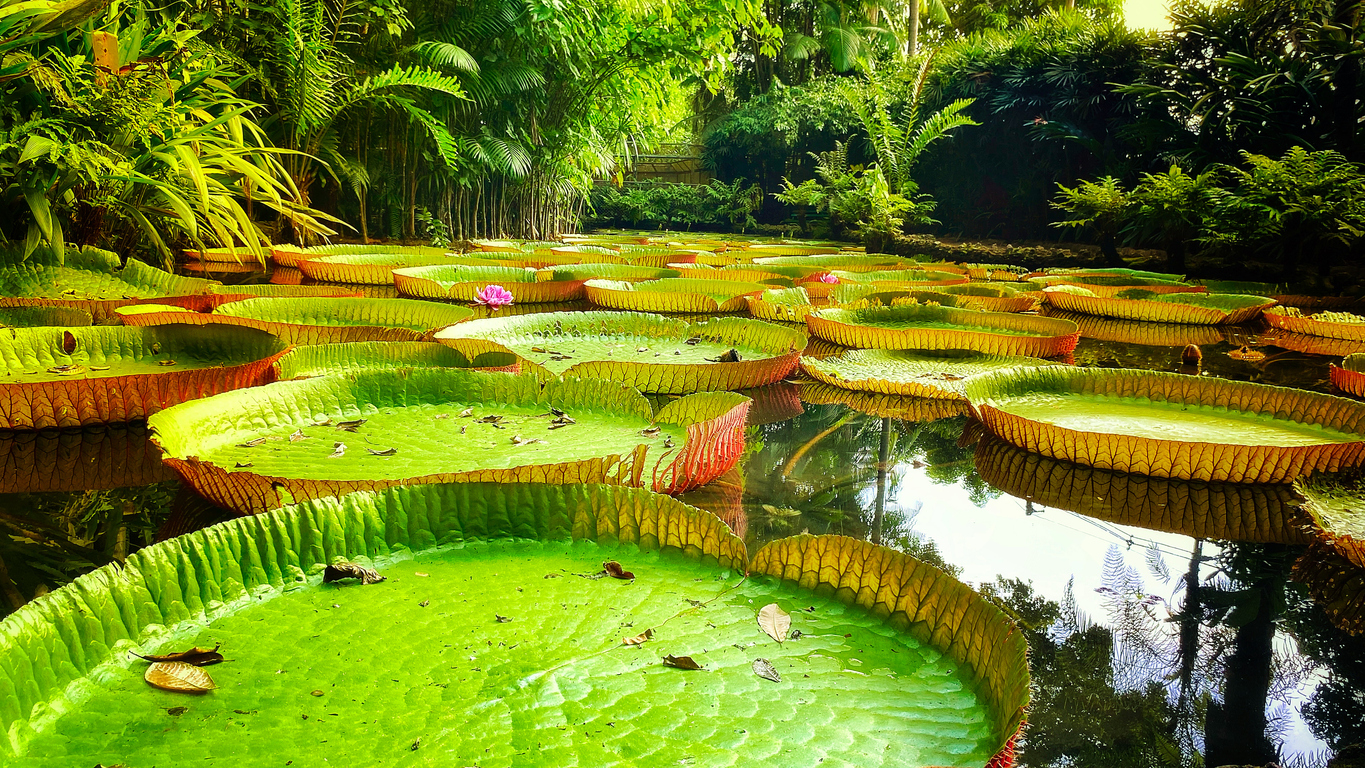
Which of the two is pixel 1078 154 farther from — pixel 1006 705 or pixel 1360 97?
pixel 1006 705

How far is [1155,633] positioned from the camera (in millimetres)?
1122

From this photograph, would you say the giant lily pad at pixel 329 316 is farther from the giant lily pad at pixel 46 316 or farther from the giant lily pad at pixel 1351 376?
the giant lily pad at pixel 1351 376

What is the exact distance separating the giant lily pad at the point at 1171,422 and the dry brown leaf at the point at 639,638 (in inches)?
50.8

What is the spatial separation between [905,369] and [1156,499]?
122 centimetres

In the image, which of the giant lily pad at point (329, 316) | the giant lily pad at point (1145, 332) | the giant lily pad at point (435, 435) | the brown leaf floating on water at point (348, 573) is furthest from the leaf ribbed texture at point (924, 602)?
the giant lily pad at point (1145, 332)

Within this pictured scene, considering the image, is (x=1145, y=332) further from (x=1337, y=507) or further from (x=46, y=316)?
(x=46, y=316)

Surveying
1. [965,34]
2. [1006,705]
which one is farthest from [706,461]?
[965,34]

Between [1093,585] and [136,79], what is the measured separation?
3.25 m

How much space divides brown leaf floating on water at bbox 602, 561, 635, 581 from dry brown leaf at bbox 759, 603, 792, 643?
181mm

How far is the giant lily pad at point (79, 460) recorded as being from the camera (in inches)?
57.3

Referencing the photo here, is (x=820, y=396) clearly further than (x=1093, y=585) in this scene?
Yes

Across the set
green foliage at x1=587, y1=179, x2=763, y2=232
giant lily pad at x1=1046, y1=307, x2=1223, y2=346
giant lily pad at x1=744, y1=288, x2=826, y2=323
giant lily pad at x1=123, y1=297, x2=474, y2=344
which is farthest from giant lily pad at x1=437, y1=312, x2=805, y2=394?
green foliage at x1=587, y1=179, x2=763, y2=232

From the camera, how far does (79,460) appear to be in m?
1.58

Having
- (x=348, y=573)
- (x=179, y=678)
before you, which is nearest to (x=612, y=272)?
(x=348, y=573)
